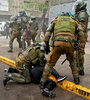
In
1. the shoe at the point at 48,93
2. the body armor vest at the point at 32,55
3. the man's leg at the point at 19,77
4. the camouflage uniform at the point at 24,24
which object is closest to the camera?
the shoe at the point at 48,93

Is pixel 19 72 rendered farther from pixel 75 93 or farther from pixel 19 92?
pixel 75 93

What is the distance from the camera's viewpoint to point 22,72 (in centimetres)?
372

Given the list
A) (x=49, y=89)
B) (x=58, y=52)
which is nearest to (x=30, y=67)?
(x=49, y=89)

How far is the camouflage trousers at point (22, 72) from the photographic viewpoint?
363 cm

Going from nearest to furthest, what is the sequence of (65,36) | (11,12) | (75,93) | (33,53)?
(65,36) < (75,93) < (33,53) < (11,12)

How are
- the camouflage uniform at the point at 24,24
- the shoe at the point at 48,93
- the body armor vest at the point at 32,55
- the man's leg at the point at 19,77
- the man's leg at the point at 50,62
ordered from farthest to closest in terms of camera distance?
the camouflage uniform at the point at 24,24
the body armor vest at the point at 32,55
the man's leg at the point at 19,77
the man's leg at the point at 50,62
the shoe at the point at 48,93

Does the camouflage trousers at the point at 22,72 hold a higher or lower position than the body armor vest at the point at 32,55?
lower

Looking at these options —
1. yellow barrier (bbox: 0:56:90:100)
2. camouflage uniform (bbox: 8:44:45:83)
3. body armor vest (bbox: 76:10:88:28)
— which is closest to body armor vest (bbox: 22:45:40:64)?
camouflage uniform (bbox: 8:44:45:83)

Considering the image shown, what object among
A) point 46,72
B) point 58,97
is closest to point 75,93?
point 58,97

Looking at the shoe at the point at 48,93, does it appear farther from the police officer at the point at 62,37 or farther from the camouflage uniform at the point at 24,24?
the camouflage uniform at the point at 24,24

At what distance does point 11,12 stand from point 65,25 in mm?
24863

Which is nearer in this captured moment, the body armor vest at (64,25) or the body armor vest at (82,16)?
the body armor vest at (64,25)

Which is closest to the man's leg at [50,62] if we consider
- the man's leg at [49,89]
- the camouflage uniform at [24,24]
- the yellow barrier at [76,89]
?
the man's leg at [49,89]

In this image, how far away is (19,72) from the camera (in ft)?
12.6
